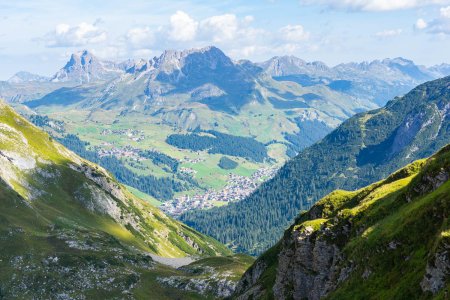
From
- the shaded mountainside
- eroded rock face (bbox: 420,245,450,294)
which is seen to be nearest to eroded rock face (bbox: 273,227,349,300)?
the shaded mountainside

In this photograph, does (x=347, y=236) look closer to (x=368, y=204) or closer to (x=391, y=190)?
(x=368, y=204)

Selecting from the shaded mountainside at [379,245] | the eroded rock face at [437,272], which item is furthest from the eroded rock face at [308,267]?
the eroded rock face at [437,272]

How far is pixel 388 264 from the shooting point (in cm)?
5091

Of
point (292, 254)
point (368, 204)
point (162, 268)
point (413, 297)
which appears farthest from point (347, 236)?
point (162, 268)

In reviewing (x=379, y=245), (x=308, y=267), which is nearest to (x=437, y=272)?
(x=379, y=245)

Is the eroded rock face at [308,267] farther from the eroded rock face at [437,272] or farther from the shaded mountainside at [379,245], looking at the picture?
the eroded rock face at [437,272]

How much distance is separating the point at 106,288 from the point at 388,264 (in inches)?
4157

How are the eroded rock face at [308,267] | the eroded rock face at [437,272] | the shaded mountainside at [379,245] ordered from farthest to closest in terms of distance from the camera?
the eroded rock face at [308,267] < the shaded mountainside at [379,245] < the eroded rock face at [437,272]

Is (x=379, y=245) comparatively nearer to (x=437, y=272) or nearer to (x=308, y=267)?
(x=437, y=272)

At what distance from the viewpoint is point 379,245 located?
2106 inches

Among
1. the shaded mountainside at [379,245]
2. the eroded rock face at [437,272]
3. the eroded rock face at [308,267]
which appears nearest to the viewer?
the eroded rock face at [437,272]

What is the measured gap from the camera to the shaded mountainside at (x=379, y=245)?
1732 inches

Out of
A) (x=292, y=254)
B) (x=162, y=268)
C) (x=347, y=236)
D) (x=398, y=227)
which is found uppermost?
(x=398, y=227)

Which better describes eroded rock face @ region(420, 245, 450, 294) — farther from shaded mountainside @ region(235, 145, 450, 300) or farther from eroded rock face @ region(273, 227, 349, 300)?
eroded rock face @ region(273, 227, 349, 300)
